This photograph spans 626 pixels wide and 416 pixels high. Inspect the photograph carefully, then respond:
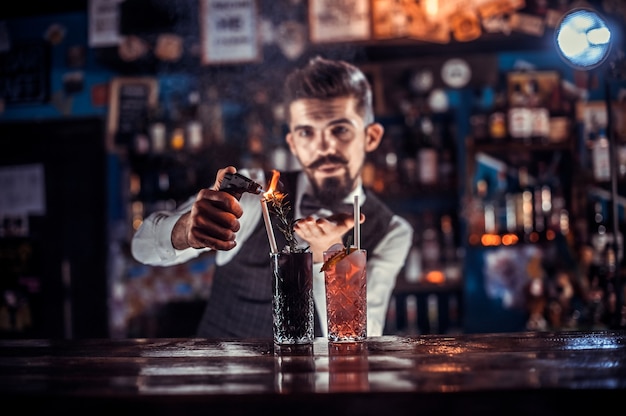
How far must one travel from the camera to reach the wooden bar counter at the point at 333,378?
40.6 inches

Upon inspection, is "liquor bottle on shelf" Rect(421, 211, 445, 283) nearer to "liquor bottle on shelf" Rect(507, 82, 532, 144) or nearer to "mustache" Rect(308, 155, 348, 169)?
"liquor bottle on shelf" Rect(507, 82, 532, 144)

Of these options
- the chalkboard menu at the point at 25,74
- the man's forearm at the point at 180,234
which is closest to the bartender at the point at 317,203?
the man's forearm at the point at 180,234

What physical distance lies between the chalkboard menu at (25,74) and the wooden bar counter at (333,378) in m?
4.08

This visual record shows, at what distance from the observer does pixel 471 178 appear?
460cm

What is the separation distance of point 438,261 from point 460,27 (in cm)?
147

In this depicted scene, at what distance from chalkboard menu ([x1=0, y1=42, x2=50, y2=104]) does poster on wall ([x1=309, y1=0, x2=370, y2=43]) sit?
238 cm

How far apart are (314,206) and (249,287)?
406 millimetres

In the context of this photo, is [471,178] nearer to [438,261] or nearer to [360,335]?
[438,261]

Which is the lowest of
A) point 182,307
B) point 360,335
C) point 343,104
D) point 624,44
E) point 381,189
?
point 182,307

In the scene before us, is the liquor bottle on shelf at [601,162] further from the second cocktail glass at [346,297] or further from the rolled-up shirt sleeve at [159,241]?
the second cocktail glass at [346,297]

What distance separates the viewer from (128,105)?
196 inches

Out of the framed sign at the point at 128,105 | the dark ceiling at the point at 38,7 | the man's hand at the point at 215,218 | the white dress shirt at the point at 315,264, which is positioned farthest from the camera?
the dark ceiling at the point at 38,7

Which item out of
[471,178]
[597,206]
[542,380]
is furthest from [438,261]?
[542,380]

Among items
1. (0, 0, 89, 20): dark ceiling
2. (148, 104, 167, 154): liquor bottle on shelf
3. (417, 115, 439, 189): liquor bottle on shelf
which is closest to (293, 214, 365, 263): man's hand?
(417, 115, 439, 189): liquor bottle on shelf
